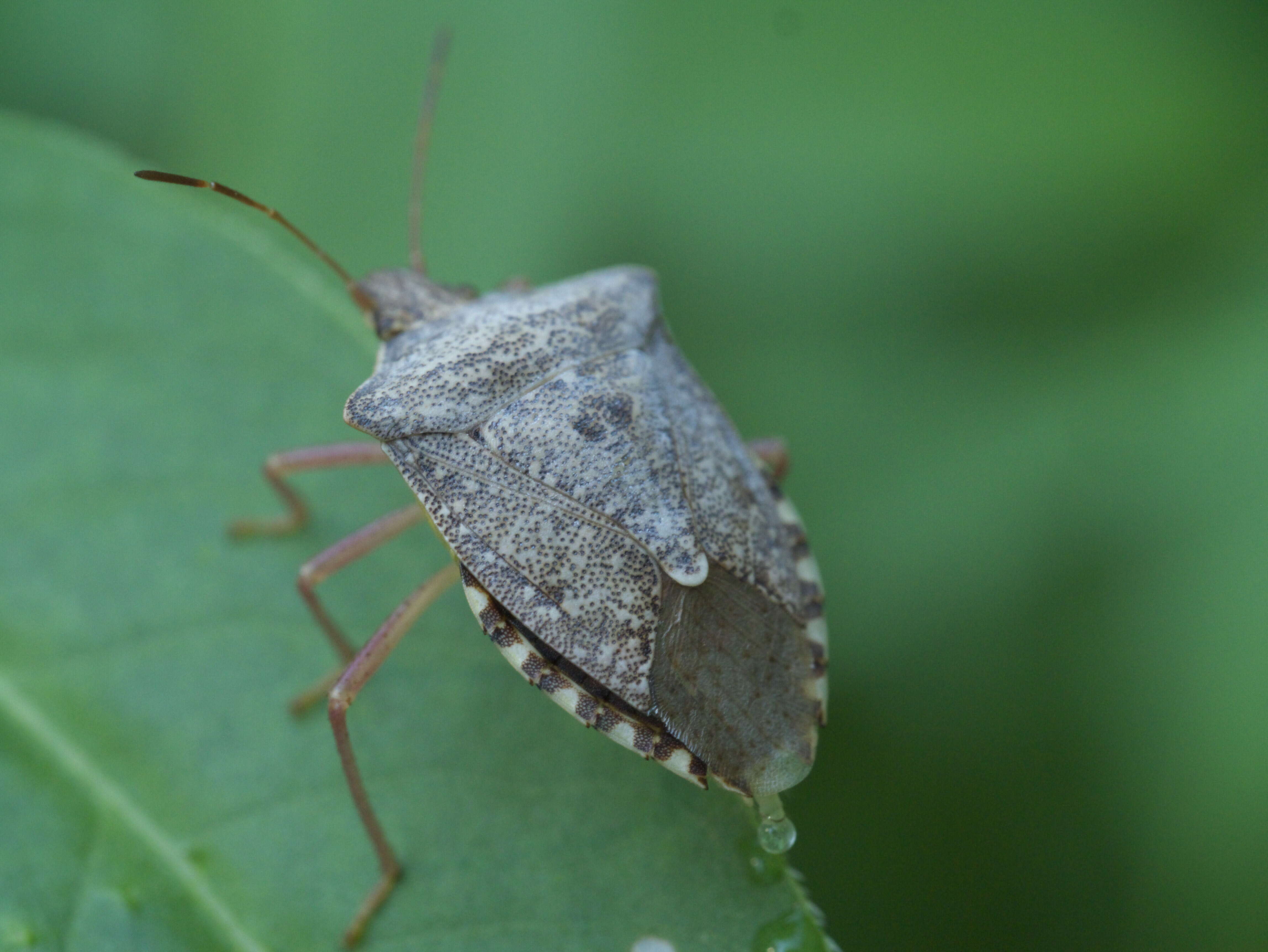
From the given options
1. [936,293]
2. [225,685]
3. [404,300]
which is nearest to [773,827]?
[225,685]

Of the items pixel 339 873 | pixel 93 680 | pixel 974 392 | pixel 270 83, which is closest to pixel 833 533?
pixel 974 392

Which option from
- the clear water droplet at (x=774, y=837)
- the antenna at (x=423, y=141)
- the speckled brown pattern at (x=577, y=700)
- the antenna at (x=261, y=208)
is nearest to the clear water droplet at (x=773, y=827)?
the clear water droplet at (x=774, y=837)

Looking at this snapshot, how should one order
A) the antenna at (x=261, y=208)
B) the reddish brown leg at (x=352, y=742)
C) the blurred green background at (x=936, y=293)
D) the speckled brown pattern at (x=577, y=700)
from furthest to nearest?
the blurred green background at (x=936, y=293) → the antenna at (x=261, y=208) → the reddish brown leg at (x=352, y=742) → the speckled brown pattern at (x=577, y=700)

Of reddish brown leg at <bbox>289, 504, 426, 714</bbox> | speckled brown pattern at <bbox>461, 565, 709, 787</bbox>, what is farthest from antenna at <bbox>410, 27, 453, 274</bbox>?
speckled brown pattern at <bbox>461, 565, 709, 787</bbox>

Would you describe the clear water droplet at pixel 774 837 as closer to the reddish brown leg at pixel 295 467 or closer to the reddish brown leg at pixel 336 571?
the reddish brown leg at pixel 336 571

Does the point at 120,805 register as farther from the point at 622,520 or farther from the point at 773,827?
the point at 773,827

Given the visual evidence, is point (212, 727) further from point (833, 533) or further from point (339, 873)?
point (833, 533)
